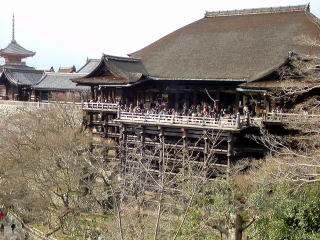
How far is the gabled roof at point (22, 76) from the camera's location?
41125 mm

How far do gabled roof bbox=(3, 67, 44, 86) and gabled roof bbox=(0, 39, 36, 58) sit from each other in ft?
35.5

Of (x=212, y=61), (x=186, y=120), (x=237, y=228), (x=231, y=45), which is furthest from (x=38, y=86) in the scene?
(x=237, y=228)

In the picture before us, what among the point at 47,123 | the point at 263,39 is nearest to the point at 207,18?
the point at 263,39

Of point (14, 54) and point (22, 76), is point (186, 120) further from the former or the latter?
point (14, 54)

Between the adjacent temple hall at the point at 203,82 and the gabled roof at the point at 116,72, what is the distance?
71 millimetres

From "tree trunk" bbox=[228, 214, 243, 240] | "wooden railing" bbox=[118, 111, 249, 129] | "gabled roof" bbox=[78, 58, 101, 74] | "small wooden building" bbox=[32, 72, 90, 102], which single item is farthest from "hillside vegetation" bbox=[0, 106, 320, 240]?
"gabled roof" bbox=[78, 58, 101, 74]

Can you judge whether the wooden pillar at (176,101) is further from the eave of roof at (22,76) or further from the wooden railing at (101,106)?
the eave of roof at (22,76)

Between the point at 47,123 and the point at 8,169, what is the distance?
4046 mm

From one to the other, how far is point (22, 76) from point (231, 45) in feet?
83.3

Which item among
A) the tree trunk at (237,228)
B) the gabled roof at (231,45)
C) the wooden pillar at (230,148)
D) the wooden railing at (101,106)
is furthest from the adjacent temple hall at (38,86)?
the tree trunk at (237,228)

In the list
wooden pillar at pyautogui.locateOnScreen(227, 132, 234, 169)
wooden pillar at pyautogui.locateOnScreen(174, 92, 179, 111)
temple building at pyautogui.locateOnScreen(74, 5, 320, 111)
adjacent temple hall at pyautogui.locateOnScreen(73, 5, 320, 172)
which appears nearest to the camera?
wooden pillar at pyautogui.locateOnScreen(227, 132, 234, 169)

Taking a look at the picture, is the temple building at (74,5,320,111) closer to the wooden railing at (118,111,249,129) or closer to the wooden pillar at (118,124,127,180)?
the wooden railing at (118,111,249,129)

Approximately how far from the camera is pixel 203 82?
25719mm

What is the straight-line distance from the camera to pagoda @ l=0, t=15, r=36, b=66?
5281 centimetres
